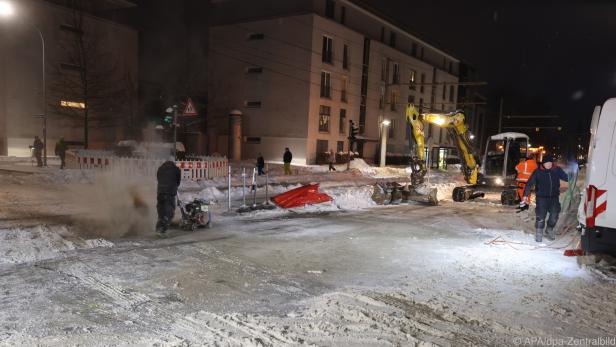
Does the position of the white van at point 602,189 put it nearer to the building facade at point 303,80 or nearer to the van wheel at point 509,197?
the van wheel at point 509,197

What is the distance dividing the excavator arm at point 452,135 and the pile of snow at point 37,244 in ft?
38.3

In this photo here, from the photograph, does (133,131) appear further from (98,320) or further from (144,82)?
(98,320)

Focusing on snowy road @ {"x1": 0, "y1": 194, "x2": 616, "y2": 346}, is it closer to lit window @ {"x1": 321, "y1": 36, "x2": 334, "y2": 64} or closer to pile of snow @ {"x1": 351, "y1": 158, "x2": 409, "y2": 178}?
pile of snow @ {"x1": 351, "y1": 158, "x2": 409, "y2": 178}

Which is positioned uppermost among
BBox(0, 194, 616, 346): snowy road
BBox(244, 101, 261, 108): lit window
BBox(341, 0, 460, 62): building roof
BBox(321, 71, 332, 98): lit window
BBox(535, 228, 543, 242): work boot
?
BBox(341, 0, 460, 62): building roof

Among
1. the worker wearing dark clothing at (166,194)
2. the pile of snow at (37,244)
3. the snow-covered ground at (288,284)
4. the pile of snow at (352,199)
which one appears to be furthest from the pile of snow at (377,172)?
the pile of snow at (37,244)

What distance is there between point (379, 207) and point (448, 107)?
178 feet

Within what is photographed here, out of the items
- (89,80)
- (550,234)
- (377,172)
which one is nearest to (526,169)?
(550,234)

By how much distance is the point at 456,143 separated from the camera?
1811 centimetres

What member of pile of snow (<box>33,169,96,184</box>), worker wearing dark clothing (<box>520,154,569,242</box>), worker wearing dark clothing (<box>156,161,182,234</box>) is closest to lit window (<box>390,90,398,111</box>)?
pile of snow (<box>33,169,96,184</box>)

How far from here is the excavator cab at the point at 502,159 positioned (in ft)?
58.8

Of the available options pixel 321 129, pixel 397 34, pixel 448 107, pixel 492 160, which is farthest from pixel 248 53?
pixel 448 107

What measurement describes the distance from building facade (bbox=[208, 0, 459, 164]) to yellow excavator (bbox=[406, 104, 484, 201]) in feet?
56.1

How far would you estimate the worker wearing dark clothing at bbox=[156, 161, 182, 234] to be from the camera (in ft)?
31.7

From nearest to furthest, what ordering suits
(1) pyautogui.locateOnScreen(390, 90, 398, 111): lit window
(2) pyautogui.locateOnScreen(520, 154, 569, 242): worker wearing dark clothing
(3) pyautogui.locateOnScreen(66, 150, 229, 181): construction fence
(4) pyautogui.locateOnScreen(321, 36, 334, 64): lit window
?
(2) pyautogui.locateOnScreen(520, 154, 569, 242): worker wearing dark clothing → (3) pyautogui.locateOnScreen(66, 150, 229, 181): construction fence → (4) pyautogui.locateOnScreen(321, 36, 334, 64): lit window → (1) pyautogui.locateOnScreen(390, 90, 398, 111): lit window
